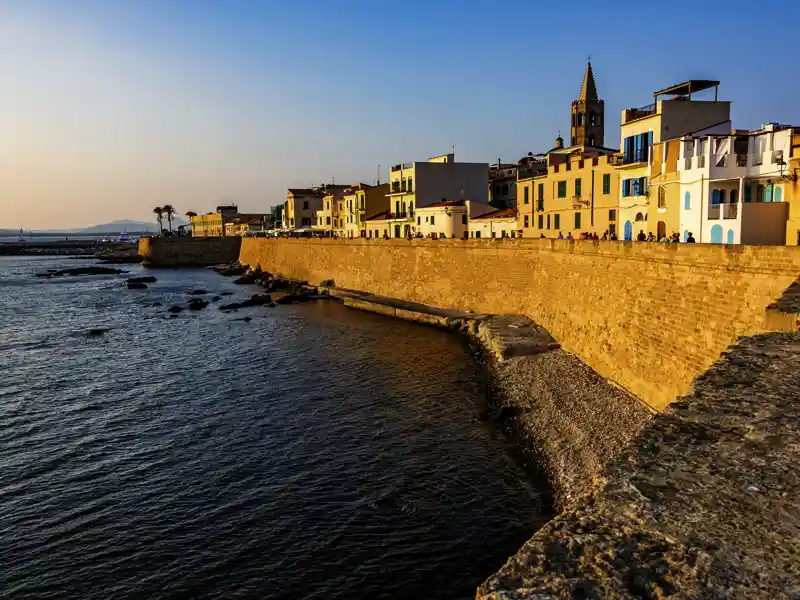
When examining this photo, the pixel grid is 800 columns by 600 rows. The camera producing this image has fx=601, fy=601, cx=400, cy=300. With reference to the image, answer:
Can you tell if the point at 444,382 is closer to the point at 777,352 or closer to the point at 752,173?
the point at 752,173

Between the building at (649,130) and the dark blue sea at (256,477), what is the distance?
38.3 ft

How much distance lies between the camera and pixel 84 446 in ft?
63.3

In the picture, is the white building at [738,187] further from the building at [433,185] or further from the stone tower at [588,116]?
the stone tower at [588,116]

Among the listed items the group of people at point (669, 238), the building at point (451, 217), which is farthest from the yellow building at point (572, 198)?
the building at point (451, 217)

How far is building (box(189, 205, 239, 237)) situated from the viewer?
14662cm

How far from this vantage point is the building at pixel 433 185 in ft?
202

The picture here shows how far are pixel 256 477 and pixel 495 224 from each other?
37726 mm

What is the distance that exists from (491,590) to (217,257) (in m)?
106

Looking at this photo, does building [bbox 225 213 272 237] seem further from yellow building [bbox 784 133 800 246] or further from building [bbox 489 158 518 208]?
yellow building [bbox 784 133 800 246]

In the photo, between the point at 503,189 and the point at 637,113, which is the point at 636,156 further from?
the point at 503,189

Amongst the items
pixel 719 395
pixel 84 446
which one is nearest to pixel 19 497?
pixel 84 446

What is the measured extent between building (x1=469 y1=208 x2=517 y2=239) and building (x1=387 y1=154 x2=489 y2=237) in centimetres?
917

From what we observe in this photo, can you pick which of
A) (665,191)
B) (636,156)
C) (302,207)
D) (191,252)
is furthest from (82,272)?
(665,191)

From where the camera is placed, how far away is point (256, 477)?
16781 mm
